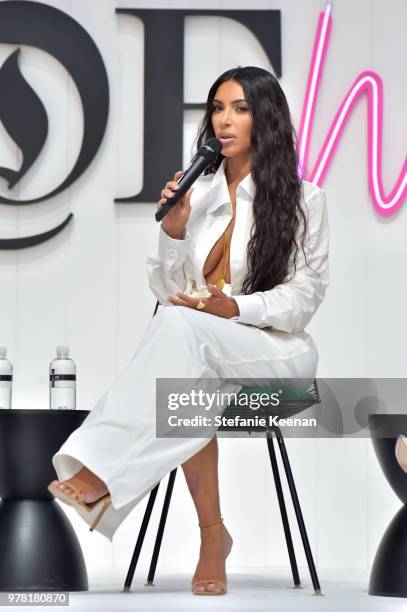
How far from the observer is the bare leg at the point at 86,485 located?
90.6 inches

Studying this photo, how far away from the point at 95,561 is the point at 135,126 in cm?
153

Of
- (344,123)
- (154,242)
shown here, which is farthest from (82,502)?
(344,123)

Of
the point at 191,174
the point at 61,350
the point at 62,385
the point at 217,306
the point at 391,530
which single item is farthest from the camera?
the point at 61,350

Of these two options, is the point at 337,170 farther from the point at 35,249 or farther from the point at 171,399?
the point at 171,399

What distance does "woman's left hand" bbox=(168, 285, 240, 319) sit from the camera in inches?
102

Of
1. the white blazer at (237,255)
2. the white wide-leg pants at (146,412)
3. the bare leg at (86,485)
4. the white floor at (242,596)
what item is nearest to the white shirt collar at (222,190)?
the white blazer at (237,255)

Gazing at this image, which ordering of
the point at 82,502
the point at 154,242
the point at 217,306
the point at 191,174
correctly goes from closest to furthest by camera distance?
the point at 82,502 → the point at 191,174 → the point at 217,306 → the point at 154,242

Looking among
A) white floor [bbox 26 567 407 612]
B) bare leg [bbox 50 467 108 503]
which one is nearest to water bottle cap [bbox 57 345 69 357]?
white floor [bbox 26 567 407 612]

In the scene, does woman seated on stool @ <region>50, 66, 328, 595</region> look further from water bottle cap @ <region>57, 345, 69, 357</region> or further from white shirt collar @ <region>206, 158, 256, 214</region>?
water bottle cap @ <region>57, 345, 69, 357</region>

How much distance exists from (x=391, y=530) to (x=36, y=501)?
91cm

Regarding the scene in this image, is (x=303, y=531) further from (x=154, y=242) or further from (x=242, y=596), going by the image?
(x=154, y=242)

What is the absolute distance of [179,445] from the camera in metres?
2.39

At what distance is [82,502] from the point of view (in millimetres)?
2307

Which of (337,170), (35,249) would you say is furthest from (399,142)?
(35,249)
